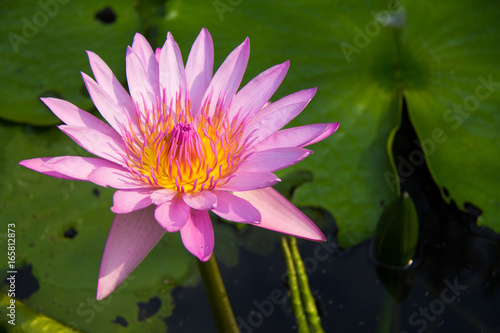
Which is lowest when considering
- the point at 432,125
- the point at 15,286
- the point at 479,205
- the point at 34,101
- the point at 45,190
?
the point at 15,286

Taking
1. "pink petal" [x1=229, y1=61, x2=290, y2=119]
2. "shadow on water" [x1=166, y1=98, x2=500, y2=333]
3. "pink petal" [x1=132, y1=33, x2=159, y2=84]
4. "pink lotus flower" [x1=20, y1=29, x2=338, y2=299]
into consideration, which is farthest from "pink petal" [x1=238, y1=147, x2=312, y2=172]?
"shadow on water" [x1=166, y1=98, x2=500, y2=333]

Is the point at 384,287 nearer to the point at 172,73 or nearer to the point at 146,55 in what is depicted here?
the point at 172,73

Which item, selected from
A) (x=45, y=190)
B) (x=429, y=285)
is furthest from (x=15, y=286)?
(x=429, y=285)

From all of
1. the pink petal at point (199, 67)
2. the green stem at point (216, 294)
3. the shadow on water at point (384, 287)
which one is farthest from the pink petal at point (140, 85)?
the shadow on water at point (384, 287)

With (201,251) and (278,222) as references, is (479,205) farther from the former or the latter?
(201,251)

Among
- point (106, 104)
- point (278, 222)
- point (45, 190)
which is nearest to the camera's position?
point (278, 222)

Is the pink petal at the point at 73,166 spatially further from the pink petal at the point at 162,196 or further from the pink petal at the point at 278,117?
the pink petal at the point at 278,117
